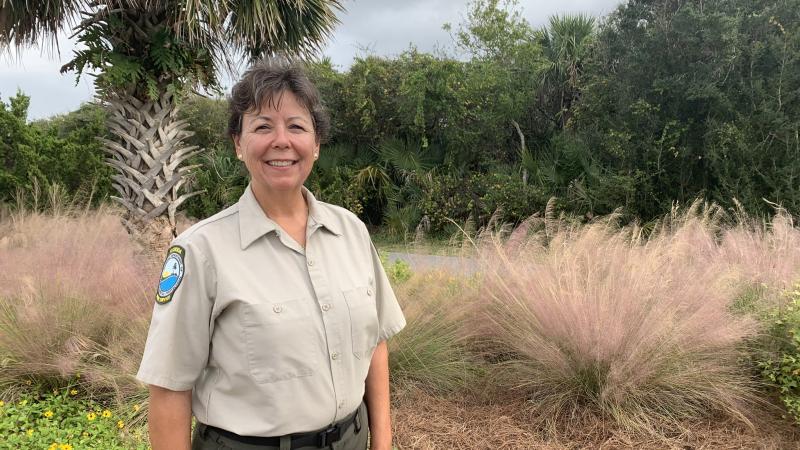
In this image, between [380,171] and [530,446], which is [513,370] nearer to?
[530,446]

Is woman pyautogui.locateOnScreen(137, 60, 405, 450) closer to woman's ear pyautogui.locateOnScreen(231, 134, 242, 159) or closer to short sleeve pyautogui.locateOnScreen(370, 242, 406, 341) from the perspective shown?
woman's ear pyautogui.locateOnScreen(231, 134, 242, 159)

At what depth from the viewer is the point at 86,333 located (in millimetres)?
4355

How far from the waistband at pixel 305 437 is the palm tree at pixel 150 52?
472 cm

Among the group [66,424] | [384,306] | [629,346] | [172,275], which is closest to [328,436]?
[384,306]

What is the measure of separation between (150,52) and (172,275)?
17.5ft

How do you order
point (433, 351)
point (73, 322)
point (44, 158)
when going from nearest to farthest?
point (433, 351), point (73, 322), point (44, 158)

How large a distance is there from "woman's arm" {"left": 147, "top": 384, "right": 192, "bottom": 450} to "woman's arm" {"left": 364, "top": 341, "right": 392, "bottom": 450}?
0.61 metres

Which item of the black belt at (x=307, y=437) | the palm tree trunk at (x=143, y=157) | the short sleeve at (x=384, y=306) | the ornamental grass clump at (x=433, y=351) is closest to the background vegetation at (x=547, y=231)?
the ornamental grass clump at (x=433, y=351)

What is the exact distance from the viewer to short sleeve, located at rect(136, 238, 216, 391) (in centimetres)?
140

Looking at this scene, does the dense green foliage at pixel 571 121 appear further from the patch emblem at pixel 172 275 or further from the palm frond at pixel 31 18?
the patch emblem at pixel 172 275

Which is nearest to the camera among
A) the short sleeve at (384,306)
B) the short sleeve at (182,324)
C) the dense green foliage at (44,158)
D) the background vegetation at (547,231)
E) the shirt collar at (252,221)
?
the short sleeve at (182,324)

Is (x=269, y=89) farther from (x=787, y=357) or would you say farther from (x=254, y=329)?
(x=787, y=357)

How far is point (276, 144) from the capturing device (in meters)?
1.54

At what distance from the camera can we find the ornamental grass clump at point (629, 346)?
11.4 feet
